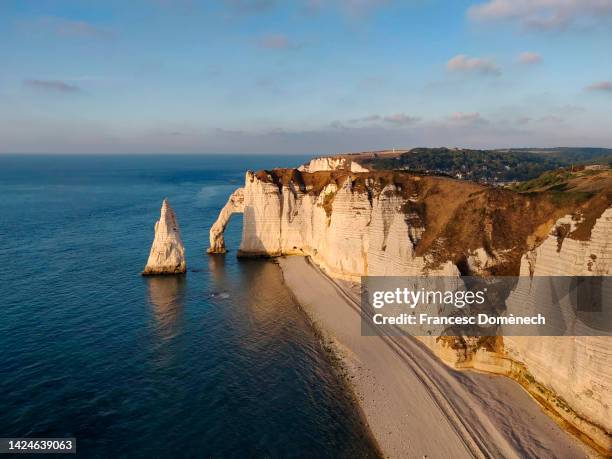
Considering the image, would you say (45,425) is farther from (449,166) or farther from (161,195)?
(449,166)

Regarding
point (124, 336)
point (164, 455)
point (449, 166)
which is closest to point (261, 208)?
point (124, 336)

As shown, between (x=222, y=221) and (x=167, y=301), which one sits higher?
(x=222, y=221)

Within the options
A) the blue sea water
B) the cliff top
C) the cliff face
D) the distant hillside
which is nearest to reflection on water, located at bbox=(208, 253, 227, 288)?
the blue sea water

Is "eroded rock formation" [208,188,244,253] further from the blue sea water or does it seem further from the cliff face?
the cliff face

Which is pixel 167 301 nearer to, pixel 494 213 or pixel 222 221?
pixel 222 221

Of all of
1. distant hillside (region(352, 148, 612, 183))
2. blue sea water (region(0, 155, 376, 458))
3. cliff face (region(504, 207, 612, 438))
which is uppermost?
distant hillside (region(352, 148, 612, 183))

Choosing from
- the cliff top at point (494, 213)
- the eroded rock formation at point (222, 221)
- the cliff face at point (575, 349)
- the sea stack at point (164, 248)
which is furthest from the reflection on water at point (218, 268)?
the cliff face at point (575, 349)

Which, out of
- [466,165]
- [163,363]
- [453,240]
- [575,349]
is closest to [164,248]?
[163,363]

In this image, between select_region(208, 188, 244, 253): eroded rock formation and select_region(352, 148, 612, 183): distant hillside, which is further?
select_region(352, 148, 612, 183): distant hillside
